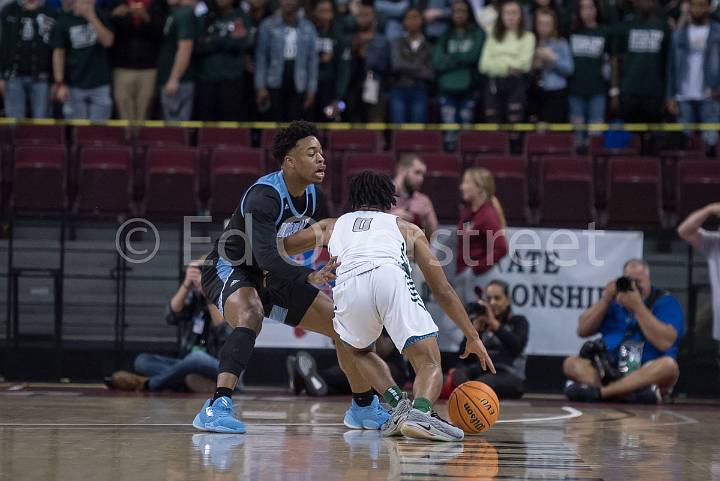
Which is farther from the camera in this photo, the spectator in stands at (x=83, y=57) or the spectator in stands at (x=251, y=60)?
the spectator in stands at (x=251, y=60)

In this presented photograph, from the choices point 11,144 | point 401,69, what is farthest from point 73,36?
point 401,69

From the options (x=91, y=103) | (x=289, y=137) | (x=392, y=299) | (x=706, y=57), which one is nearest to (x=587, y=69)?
(x=706, y=57)

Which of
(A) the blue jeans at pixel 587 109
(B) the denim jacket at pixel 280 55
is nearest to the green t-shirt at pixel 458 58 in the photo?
(A) the blue jeans at pixel 587 109

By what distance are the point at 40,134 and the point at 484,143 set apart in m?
5.69

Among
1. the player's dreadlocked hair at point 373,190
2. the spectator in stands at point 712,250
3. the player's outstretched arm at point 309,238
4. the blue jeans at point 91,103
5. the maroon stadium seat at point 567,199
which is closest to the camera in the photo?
the player's dreadlocked hair at point 373,190

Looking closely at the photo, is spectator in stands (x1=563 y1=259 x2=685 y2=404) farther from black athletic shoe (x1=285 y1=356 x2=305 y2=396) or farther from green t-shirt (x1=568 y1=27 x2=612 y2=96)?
green t-shirt (x1=568 y1=27 x2=612 y2=96)

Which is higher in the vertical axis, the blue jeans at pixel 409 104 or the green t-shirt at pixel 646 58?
the green t-shirt at pixel 646 58

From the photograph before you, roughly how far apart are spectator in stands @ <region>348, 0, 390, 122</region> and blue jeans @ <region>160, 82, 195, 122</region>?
2.16m

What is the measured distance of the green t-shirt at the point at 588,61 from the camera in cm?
1476

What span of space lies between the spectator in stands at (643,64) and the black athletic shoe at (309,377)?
6.29 meters

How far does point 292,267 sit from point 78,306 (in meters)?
5.15

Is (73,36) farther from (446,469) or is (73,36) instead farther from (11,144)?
(446,469)

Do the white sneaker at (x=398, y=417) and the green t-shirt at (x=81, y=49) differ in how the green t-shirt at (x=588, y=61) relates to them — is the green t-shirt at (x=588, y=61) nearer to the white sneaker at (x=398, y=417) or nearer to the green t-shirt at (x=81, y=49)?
the green t-shirt at (x=81, y=49)

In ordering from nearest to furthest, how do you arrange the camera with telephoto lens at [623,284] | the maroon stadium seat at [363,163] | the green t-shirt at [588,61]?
the camera with telephoto lens at [623,284], the maroon stadium seat at [363,163], the green t-shirt at [588,61]
